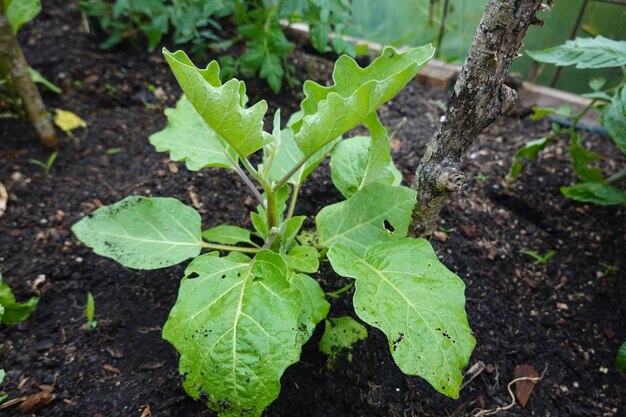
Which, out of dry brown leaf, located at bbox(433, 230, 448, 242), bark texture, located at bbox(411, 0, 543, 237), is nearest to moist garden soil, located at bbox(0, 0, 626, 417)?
dry brown leaf, located at bbox(433, 230, 448, 242)

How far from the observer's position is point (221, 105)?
3.23ft

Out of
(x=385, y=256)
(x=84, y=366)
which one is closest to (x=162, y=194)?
(x=84, y=366)

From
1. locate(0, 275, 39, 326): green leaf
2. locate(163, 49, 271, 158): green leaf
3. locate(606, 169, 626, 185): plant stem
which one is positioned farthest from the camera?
locate(606, 169, 626, 185): plant stem

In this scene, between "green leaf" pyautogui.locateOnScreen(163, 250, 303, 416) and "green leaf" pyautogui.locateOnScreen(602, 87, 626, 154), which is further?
"green leaf" pyautogui.locateOnScreen(602, 87, 626, 154)

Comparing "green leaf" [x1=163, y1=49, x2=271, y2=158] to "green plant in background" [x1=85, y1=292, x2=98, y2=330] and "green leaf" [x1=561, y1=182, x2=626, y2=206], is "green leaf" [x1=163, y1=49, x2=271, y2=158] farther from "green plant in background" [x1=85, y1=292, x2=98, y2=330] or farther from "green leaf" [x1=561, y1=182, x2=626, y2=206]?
"green leaf" [x1=561, y1=182, x2=626, y2=206]

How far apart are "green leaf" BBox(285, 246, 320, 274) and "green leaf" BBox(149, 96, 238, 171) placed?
0.32m

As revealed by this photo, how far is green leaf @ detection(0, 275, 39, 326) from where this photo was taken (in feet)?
4.09

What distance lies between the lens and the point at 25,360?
1293mm

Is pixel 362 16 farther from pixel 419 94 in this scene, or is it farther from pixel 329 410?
pixel 329 410

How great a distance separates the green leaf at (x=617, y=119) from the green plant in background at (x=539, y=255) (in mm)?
480

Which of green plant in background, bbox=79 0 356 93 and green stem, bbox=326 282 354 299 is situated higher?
green plant in background, bbox=79 0 356 93

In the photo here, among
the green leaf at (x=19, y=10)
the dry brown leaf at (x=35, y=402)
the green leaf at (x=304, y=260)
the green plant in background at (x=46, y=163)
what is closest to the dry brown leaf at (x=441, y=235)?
the green leaf at (x=304, y=260)

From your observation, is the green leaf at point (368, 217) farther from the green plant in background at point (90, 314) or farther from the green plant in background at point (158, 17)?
the green plant in background at point (158, 17)

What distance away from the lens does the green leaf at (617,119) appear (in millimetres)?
1389
